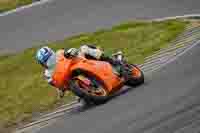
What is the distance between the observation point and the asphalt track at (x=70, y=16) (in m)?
20.8

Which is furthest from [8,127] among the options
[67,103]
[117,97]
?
[117,97]

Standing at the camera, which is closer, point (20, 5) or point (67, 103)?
point (67, 103)

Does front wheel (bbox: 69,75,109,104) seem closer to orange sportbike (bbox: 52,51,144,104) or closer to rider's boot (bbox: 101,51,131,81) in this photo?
orange sportbike (bbox: 52,51,144,104)

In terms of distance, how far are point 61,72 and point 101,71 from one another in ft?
2.19

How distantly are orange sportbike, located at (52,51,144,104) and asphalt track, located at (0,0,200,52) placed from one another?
6.60 m

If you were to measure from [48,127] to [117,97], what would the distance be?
124 cm

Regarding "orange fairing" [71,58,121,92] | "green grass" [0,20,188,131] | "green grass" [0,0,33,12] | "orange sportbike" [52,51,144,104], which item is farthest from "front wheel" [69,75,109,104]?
"green grass" [0,0,33,12]

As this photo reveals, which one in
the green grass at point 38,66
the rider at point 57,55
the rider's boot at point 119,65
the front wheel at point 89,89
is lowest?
the green grass at point 38,66

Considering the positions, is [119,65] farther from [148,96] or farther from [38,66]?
[38,66]

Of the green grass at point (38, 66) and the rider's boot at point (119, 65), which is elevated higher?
the rider's boot at point (119, 65)

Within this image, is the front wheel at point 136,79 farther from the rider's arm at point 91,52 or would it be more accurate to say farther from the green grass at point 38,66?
the green grass at point 38,66

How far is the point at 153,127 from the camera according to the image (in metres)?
10.6

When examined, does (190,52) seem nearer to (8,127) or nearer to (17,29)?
Result: (8,127)

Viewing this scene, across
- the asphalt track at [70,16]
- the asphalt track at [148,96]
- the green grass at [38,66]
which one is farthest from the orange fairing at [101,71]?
the asphalt track at [70,16]
